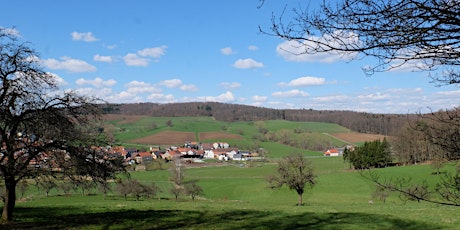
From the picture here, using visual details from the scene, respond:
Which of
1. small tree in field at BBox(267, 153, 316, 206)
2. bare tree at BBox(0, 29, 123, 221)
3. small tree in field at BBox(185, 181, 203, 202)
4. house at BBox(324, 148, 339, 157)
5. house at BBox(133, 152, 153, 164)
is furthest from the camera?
house at BBox(324, 148, 339, 157)

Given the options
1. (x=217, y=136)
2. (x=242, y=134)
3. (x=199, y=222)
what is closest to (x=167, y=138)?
(x=217, y=136)

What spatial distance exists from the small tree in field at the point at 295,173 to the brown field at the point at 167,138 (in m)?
90.8

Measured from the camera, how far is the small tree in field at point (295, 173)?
127ft

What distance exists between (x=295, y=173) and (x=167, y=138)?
323 feet

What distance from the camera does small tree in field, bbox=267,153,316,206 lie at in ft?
127

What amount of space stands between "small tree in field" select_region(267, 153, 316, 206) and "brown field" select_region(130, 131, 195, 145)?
90820 millimetres

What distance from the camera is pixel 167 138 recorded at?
133 metres

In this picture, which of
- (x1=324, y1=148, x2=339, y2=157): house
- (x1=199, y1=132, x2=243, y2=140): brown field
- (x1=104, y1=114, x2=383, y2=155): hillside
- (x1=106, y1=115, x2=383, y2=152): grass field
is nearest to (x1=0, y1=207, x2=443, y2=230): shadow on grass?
(x1=104, y1=114, x2=383, y2=155): hillside

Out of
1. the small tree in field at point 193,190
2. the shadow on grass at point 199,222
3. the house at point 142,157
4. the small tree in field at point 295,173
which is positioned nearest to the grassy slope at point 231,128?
the house at point 142,157

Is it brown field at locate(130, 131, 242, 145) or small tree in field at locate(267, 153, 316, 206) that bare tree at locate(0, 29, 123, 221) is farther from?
brown field at locate(130, 131, 242, 145)

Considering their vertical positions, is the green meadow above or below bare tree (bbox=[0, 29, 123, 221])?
below

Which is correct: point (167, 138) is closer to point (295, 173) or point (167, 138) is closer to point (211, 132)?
point (211, 132)

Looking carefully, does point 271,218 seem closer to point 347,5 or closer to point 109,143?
point 109,143

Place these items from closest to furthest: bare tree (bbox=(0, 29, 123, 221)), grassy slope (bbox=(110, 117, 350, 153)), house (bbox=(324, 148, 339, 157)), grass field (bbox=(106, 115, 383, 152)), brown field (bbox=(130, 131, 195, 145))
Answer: bare tree (bbox=(0, 29, 123, 221)) < house (bbox=(324, 148, 339, 157)) < brown field (bbox=(130, 131, 195, 145)) < grass field (bbox=(106, 115, 383, 152)) < grassy slope (bbox=(110, 117, 350, 153))
